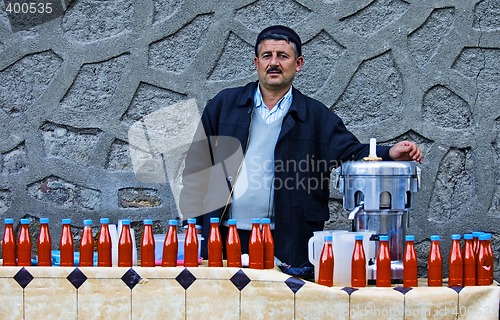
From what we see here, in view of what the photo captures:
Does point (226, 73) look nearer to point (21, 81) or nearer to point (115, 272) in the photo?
point (21, 81)

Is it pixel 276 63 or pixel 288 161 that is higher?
pixel 276 63

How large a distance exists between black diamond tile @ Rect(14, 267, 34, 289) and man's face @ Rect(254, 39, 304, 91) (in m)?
1.45

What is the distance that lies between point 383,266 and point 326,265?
23cm

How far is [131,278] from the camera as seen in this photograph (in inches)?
146

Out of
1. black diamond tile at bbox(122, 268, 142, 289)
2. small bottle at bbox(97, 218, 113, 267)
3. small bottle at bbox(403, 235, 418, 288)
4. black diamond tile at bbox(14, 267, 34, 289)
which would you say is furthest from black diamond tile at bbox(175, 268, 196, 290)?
small bottle at bbox(403, 235, 418, 288)

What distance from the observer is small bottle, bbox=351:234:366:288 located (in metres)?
3.61

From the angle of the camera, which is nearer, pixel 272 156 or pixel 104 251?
pixel 104 251

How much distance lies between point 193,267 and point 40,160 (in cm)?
215

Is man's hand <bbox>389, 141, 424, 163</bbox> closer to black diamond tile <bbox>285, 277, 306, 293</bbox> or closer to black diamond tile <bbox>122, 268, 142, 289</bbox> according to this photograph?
black diamond tile <bbox>285, 277, 306, 293</bbox>

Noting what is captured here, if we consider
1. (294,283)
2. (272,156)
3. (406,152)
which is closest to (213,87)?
(272,156)

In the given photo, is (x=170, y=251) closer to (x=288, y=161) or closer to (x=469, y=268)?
(x=288, y=161)

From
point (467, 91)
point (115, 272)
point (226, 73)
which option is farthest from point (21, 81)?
point (467, 91)

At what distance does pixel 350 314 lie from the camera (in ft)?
11.7

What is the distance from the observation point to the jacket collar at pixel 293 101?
4.45 m
